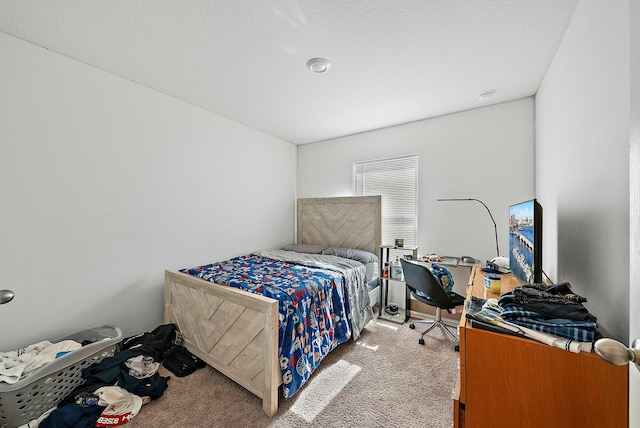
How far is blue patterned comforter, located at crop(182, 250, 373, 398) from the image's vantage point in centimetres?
177

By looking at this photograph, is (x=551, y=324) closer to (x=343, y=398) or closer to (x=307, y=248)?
(x=343, y=398)

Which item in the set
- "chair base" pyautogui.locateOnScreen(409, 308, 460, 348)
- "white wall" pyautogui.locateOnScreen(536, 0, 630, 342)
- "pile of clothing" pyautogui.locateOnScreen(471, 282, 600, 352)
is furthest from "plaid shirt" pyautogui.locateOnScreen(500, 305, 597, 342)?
"chair base" pyautogui.locateOnScreen(409, 308, 460, 348)

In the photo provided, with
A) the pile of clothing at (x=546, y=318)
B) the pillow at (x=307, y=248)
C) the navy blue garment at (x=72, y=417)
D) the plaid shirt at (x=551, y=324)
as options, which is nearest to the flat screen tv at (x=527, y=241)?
the pile of clothing at (x=546, y=318)

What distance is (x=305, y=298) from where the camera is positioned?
196 centimetres

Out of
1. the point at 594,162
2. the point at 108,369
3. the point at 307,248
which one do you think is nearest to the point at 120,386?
the point at 108,369

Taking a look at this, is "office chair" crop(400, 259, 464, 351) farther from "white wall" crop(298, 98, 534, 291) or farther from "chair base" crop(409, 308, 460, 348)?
"white wall" crop(298, 98, 534, 291)

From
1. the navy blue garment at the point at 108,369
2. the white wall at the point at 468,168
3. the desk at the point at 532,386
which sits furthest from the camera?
the white wall at the point at 468,168

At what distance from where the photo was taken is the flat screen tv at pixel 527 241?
142 cm

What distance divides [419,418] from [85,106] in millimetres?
3476

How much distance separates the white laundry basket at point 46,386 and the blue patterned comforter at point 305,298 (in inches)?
33.4

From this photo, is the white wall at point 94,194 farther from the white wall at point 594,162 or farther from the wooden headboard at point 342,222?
the white wall at point 594,162

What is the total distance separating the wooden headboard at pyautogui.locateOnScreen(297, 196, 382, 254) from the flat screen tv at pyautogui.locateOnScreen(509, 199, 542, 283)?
5.22 ft

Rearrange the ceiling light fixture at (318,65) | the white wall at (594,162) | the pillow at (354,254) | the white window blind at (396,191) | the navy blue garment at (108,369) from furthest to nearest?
the white window blind at (396,191) → the pillow at (354,254) → the ceiling light fixture at (318,65) → the navy blue garment at (108,369) → the white wall at (594,162)

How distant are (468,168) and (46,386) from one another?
4.08 m
